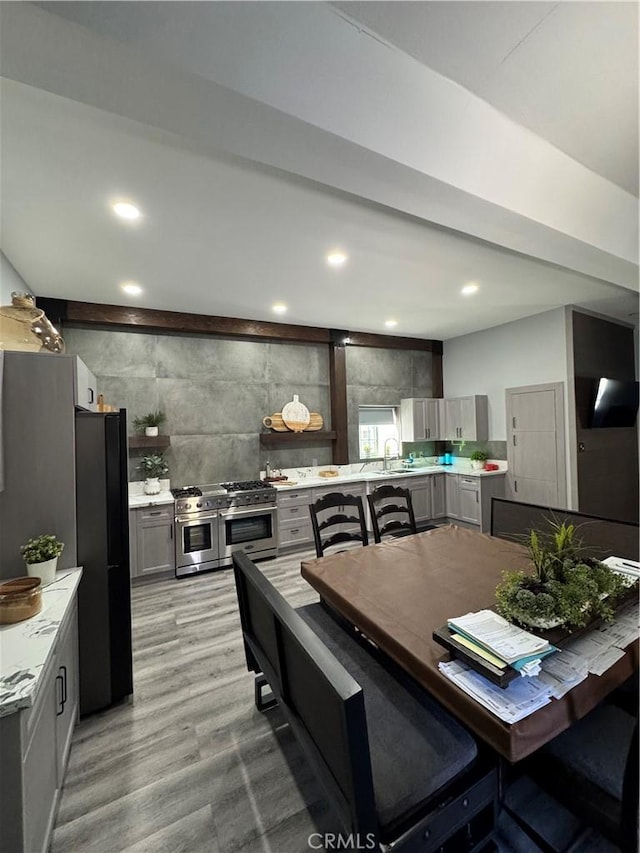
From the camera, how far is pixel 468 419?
17.7 feet

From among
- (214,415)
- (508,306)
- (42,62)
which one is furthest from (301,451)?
(42,62)

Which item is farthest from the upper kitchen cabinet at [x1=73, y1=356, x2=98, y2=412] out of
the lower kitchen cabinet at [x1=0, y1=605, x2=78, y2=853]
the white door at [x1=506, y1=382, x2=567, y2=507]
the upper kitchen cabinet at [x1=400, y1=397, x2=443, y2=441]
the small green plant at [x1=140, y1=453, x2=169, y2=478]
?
the white door at [x1=506, y1=382, x2=567, y2=507]

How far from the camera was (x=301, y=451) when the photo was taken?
510 centimetres

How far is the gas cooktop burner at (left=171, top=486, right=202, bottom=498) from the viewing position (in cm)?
381

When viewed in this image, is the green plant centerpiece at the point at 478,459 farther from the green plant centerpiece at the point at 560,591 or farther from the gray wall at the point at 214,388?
the green plant centerpiece at the point at 560,591

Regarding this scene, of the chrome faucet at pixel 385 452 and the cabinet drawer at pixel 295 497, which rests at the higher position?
the chrome faucet at pixel 385 452

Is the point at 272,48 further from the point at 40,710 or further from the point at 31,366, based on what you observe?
the point at 40,710

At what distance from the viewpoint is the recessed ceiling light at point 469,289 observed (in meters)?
3.65

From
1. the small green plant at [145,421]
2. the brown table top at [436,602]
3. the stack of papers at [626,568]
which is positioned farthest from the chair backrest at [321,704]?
the small green plant at [145,421]

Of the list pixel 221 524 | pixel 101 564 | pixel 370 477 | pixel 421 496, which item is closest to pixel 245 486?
pixel 221 524

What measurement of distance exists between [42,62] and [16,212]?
1.55 m

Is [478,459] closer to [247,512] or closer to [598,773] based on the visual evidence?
[247,512]

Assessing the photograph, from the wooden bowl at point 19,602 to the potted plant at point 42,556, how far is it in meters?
0.15

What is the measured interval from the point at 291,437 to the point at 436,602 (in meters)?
3.42
